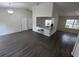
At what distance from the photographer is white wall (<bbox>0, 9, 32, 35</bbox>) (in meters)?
5.71

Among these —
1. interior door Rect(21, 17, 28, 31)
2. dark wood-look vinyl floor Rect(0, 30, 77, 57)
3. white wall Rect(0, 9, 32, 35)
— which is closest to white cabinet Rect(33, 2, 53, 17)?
dark wood-look vinyl floor Rect(0, 30, 77, 57)

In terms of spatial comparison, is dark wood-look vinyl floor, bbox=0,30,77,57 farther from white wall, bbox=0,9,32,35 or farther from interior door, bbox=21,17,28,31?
interior door, bbox=21,17,28,31

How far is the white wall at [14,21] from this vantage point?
225 inches

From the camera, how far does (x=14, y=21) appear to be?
671 cm

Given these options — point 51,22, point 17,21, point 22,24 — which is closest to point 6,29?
point 17,21

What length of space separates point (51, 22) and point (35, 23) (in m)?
1.88

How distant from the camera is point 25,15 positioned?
8008 mm

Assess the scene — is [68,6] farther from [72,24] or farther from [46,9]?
[72,24]

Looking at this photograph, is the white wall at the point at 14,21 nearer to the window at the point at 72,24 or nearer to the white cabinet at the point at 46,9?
the white cabinet at the point at 46,9

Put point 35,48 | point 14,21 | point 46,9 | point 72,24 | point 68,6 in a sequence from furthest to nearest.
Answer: point 72,24 → point 14,21 → point 46,9 → point 68,6 → point 35,48

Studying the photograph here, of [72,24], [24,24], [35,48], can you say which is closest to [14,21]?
[24,24]

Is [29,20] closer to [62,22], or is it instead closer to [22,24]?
[22,24]

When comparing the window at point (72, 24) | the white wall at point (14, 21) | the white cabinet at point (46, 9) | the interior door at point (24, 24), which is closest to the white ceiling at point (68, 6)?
the white cabinet at point (46, 9)

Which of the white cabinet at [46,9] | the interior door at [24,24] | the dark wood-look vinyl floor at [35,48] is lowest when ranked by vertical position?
the dark wood-look vinyl floor at [35,48]
